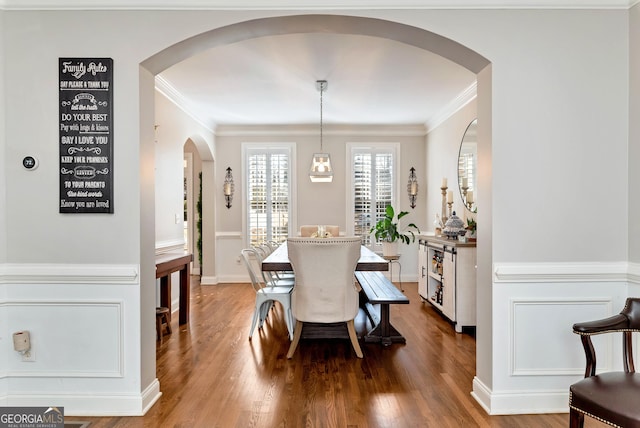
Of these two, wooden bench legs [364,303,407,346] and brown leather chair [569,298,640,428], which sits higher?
brown leather chair [569,298,640,428]

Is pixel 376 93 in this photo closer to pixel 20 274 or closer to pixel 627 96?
pixel 627 96

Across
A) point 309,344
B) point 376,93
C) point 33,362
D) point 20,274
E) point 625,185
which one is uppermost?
point 376,93

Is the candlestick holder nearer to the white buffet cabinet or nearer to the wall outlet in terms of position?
the white buffet cabinet

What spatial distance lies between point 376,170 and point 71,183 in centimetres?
530

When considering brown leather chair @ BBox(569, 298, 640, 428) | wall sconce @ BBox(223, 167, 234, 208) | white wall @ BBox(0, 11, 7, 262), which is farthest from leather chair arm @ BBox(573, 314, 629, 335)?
wall sconce @ BBox(223, 167, 234, 208)

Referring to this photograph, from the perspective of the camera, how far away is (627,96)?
2479 millimetres

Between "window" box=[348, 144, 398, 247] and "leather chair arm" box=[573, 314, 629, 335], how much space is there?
507cm

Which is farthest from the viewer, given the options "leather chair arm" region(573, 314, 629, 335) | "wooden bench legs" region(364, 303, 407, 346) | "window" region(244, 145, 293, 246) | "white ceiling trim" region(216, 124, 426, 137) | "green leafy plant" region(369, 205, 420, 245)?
"window" region(244, 145, 293, 246)

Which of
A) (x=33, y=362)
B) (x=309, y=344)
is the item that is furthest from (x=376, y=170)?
(x=33, y=362)

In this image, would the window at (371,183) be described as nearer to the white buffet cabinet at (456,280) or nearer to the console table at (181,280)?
the white buffet cabinet at (456,280)

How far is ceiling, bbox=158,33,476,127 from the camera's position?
3654 mm

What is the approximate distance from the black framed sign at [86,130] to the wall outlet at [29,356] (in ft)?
3.05

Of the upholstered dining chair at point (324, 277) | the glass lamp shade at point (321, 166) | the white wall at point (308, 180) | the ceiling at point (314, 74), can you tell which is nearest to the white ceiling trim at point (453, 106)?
the ceiling at point (314, 74)

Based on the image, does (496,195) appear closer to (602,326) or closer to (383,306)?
(602,326)
